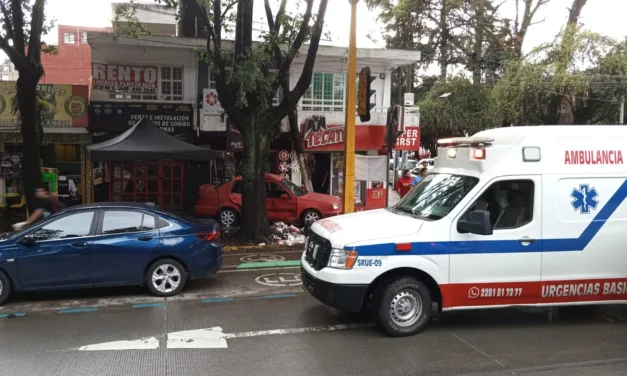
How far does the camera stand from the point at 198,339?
573cm

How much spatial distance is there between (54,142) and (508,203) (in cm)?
1515

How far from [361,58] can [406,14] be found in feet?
41.5

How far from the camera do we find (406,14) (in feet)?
96.6

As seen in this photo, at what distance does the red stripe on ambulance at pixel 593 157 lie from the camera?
6000 mm

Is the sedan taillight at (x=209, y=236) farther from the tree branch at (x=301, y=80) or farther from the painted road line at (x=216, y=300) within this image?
the tree branch at (x=301, y=80)

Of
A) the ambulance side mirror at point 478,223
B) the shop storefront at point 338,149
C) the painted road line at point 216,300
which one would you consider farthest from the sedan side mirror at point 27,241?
the shop storefront at point 338,149

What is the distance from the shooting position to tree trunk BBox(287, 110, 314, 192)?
16812mm

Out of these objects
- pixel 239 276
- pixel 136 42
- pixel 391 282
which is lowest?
pixel 239 276

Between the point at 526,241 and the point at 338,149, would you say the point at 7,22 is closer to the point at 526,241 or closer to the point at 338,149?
the point at 338,149

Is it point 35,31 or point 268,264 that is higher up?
point 35,31

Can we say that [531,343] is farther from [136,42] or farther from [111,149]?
[136,42]

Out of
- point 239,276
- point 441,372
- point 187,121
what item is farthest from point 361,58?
point 441,372

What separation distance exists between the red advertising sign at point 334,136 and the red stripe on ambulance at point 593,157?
463 inches

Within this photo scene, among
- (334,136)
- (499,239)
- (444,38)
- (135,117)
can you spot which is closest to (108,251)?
(499,239)
